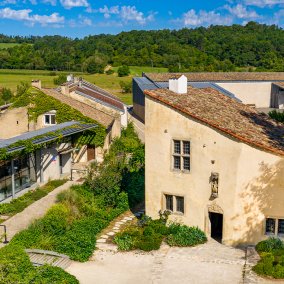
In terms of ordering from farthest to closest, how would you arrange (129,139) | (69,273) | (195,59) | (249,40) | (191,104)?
(249,40)
(195,59)
(129,139)
(191,104)
(69,273)

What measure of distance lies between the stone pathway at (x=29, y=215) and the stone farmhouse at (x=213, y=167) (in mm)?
7062

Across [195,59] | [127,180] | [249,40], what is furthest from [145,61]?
[127,180]

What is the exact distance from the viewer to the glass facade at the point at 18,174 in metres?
28.6

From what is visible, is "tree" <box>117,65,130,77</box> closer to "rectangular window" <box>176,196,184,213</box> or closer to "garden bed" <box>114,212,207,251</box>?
"garden bed" <box>114,212,207,251</box>

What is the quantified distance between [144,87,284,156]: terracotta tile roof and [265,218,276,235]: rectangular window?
3490 millimetres

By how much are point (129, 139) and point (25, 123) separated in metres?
11.0

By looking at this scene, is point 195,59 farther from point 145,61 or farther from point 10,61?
point 10,61

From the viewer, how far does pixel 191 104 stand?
2380cm

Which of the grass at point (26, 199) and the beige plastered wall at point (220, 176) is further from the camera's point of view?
the grass at point (26, 199)

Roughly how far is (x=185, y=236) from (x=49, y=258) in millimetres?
6828

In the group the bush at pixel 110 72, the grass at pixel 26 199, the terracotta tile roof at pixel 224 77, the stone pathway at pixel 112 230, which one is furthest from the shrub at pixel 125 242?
the bush at pixel 110 72

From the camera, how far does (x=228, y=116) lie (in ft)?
79.3

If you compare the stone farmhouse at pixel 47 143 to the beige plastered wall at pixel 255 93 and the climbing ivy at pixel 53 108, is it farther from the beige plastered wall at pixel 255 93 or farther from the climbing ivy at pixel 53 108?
the beige plastered wall at pixel 255 93

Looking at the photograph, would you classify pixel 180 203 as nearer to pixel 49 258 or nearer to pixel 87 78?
pixel 49 258
